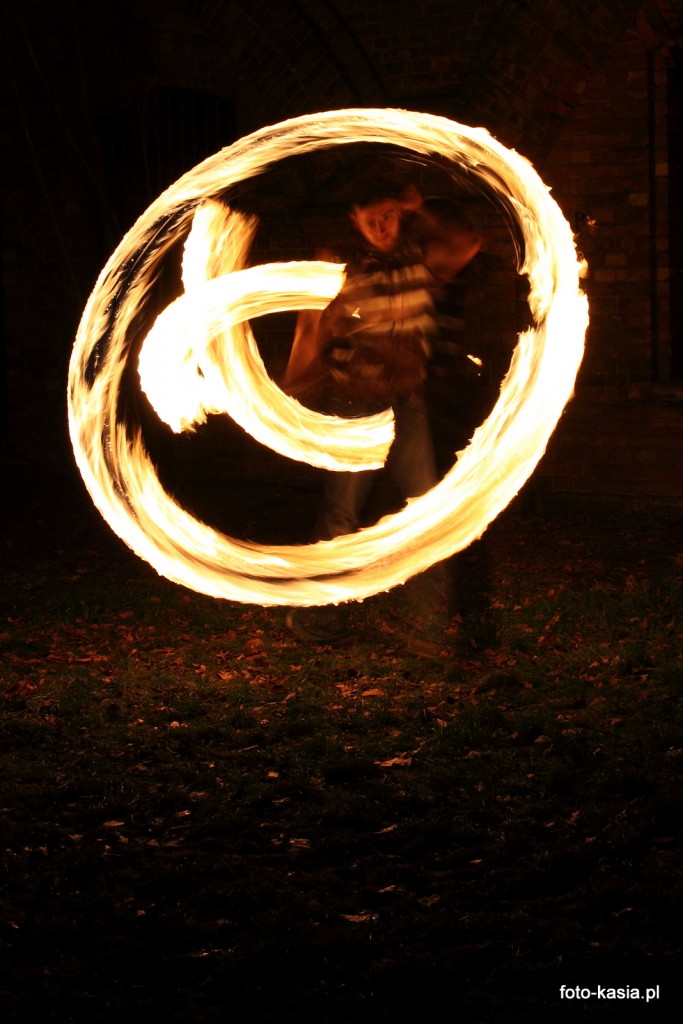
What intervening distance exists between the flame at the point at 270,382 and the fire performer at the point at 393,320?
A: 1.18 feet

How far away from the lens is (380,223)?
267 inches

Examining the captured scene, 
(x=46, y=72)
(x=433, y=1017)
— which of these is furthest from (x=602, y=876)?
(x=46, y=72)

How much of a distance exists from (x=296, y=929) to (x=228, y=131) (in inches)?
383

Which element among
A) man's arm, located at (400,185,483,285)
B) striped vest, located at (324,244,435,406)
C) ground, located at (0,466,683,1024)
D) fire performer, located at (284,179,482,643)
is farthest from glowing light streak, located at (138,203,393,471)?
man's arm, located at (400,185,483,285)

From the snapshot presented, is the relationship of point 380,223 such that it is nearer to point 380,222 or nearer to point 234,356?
point 380,222

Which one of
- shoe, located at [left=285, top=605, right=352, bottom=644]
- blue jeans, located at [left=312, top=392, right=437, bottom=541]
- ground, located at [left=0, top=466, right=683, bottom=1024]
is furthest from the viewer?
shoe, located at [left=285, top=605, right=352, bottom=644]

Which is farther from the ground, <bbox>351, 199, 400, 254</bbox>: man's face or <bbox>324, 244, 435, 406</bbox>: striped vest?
<bbox>351, 199, 400, 254</bbox>: man's face

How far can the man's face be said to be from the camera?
674 centimetres

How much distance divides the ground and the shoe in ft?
0.30

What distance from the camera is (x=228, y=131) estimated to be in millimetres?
12688

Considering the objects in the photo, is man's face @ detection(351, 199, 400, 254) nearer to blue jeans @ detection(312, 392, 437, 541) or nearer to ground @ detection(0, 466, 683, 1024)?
blue jeans @ detection(312, 392, 437, 541)

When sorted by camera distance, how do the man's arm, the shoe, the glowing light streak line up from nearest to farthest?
the man's arm
the shoe
the glowing light streak

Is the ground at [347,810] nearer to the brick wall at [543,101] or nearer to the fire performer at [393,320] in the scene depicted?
the fire performer at [393,320]

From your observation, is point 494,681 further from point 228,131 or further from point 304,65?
point 228,131
